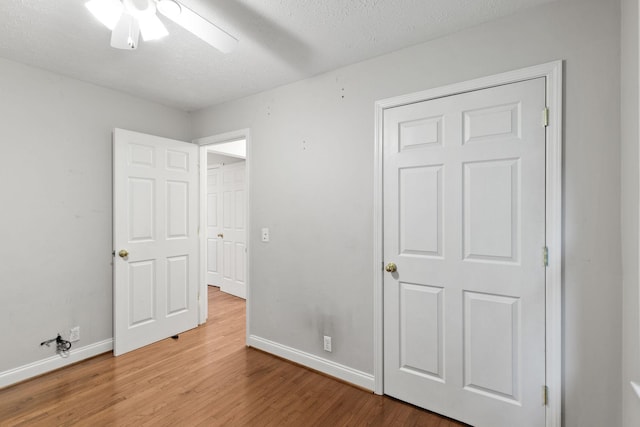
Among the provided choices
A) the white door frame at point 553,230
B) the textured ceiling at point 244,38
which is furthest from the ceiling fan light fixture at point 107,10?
the white door frame at point 553,230

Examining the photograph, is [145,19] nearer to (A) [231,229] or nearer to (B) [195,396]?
(B) [195,396]

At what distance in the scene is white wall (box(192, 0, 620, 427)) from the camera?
1.52 meters

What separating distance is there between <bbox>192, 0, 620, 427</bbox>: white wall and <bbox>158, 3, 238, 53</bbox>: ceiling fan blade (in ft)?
3.36

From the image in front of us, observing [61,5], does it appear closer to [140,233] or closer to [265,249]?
[140,233]

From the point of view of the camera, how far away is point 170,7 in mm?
1338

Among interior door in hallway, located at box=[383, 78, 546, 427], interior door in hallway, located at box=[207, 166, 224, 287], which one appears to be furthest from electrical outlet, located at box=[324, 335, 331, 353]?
interior door in hallway, located at box=[207, 166, 224, 287]

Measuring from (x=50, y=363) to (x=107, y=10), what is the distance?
2679 millimetres

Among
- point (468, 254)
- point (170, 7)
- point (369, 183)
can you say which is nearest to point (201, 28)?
point (170, 7)

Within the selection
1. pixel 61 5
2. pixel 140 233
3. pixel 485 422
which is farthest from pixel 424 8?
pixel 140 233

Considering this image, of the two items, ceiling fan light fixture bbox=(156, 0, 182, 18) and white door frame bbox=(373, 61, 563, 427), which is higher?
ceiling fan light fixture bbox=(156, 0, 182, 18)

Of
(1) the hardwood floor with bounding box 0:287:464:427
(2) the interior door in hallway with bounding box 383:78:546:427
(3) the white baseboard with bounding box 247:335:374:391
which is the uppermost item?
(2) the interior door in hallway with bounding box 383:78:546:427

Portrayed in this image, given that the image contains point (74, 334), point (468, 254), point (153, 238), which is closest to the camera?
point (468, 254)

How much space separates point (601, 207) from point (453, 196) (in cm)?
69

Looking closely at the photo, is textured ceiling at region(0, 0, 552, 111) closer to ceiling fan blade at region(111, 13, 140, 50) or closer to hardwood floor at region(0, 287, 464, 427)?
ceiling fan blade at region(111, 13, 140, 50)
